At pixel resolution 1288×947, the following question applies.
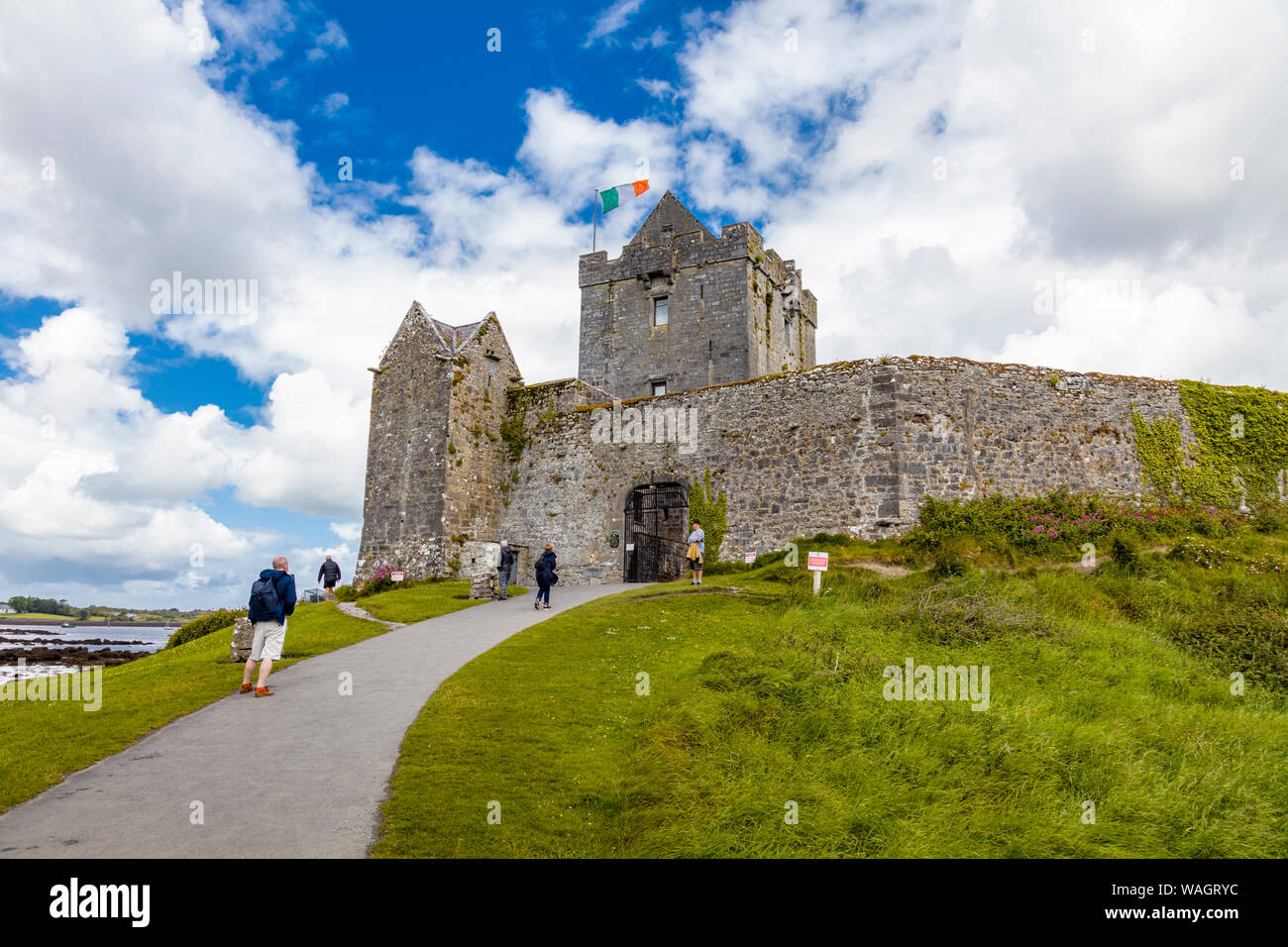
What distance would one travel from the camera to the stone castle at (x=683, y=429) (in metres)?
23.6

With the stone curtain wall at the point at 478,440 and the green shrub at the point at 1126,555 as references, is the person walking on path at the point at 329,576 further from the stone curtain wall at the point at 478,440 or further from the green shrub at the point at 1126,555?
the green shrub at the point at 1126,555

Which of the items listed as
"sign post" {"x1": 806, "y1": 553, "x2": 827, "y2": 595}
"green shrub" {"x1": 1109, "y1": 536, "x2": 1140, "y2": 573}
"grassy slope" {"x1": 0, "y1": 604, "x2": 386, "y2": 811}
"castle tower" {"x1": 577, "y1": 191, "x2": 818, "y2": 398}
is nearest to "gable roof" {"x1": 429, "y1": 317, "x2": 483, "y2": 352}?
"castle tower" {"x1": 577, "y1": 191, "x2": 818, "y2": 398}

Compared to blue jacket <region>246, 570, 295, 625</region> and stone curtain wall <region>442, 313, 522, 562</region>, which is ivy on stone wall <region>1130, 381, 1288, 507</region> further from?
blue jacket <region>246, 570, 295, 625</region>

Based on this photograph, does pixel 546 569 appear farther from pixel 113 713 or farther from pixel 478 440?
pixel 113 713

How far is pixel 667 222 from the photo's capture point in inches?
1561

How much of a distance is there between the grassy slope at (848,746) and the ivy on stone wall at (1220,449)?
8.62m

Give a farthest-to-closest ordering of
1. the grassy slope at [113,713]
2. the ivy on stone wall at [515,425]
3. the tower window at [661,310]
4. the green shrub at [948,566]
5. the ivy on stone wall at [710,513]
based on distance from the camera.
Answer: the tower window at [661,310] < the ivy on stone wall at [515,425] < the ivy on stone wall at [710,513] < the green shrub at [948,566] < the grassy slope at [113,713]

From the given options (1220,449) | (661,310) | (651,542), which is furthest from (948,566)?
(661,310)

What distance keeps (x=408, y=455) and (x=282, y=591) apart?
56.2ft

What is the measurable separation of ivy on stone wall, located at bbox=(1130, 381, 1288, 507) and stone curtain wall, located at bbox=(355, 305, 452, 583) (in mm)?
23820

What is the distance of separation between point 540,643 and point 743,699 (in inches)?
223

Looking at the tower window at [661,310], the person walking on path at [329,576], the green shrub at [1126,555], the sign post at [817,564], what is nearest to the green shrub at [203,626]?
the person walking on path at [329,576]
